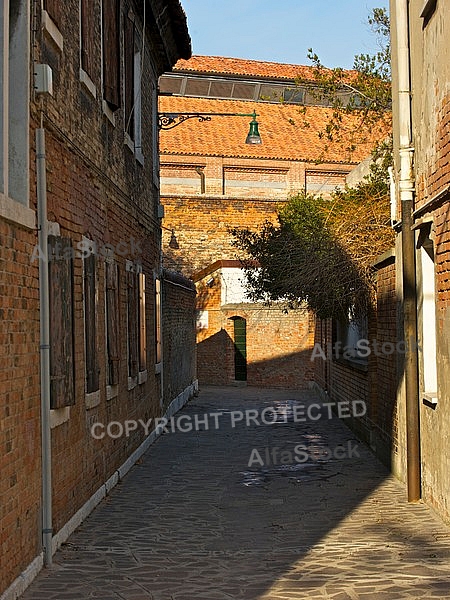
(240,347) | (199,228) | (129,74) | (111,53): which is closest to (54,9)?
(111,53)

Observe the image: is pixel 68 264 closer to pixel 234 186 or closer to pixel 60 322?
pixel 60 322

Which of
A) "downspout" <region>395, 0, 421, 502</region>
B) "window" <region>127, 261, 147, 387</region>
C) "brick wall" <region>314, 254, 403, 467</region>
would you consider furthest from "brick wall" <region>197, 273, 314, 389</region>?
"downspout" <region>395, 0, 421, 502</region>

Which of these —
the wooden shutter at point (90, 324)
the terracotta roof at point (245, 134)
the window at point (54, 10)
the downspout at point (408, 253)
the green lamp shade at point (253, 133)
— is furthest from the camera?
the terracotta roof at point (245, 134)

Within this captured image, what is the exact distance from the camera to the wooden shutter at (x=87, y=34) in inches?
411

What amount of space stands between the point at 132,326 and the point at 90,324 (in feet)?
12.9

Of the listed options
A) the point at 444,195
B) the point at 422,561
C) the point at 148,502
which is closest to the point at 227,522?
the point at 148,502

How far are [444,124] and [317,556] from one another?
4.08 metres

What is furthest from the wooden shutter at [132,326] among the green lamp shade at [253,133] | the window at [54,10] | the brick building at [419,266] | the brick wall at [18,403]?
the green lamp shade at [253,133]

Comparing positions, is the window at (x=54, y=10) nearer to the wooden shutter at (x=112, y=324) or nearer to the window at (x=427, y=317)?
the wooden shutter at (x=112, y=324)

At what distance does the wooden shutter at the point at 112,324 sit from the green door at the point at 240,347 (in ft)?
70.6

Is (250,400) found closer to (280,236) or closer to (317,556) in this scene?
(280,236)

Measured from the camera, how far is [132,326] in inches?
562

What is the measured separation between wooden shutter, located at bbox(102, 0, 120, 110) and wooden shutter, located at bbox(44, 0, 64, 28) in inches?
100

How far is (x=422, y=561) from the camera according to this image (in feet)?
25.6
